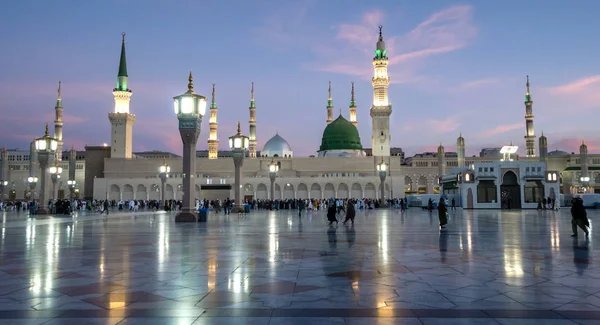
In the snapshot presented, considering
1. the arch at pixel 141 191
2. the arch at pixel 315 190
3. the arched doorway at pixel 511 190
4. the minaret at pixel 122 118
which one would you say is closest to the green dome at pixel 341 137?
the arch at pixel 315 190

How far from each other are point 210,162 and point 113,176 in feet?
46.3

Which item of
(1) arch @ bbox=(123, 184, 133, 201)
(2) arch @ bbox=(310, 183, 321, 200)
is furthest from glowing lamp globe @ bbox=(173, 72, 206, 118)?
(1) arch @ bbox=(123, 184, 133, 201)

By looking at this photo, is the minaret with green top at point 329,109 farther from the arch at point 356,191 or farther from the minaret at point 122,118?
Result: the minaret at point 122,118

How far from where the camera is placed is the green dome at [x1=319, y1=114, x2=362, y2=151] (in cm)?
7525

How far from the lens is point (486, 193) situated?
39500mm

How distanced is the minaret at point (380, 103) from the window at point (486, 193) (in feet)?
93.5

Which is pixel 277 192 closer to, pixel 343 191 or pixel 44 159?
pixel 343 191

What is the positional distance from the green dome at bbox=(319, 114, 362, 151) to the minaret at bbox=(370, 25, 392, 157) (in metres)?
6.49

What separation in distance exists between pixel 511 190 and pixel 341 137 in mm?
38474

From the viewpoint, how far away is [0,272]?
6414 millimetres

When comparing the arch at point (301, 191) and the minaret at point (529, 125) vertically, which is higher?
the minaret at point (529, 125)

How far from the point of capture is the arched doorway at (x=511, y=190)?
128 feet

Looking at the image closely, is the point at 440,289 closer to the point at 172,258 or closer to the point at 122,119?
the point at 172,258

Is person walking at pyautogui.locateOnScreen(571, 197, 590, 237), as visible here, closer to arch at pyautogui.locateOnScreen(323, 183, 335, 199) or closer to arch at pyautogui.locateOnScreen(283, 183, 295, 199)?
arch at pyautogui.locateOnScreen(323, 183, 335, 199)
